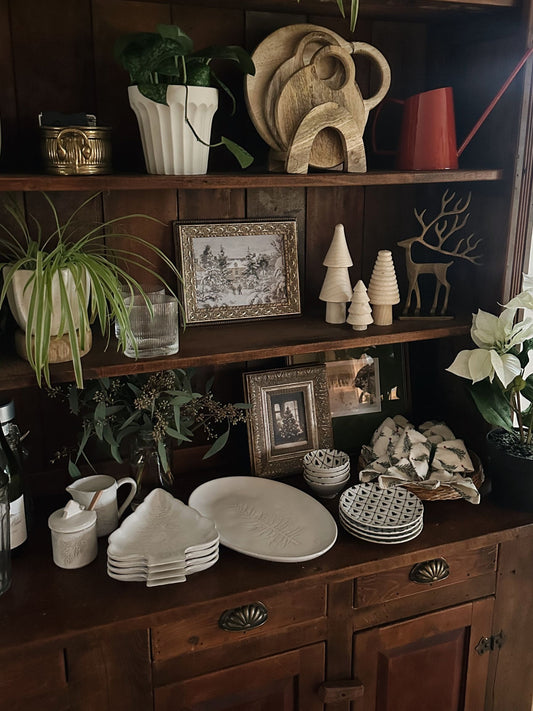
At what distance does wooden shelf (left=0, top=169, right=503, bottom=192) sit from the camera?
47.4 inches

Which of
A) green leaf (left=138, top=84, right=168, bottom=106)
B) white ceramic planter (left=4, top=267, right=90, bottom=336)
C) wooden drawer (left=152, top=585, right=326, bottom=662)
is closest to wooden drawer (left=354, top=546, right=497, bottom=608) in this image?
wooden drawer (left=152, top=585, right=326, bottom=662)

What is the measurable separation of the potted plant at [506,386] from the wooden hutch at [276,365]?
0.08m

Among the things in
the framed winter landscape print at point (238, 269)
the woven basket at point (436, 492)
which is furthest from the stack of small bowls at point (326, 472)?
the framed winter landscape print at point (238, 269)

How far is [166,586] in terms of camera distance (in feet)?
4.34

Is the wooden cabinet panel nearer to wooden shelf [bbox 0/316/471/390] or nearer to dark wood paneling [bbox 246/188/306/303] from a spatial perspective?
wooden shelf [bbox 0/316/471/390]

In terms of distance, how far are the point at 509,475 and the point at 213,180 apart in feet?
2.99

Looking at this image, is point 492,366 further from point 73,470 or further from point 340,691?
point 73,470

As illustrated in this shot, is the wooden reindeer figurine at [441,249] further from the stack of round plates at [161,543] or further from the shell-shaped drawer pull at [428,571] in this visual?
the stack of round plates at [161,543]

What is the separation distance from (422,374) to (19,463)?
1.06 metres

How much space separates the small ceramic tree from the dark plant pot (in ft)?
1.58

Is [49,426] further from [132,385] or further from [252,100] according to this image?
[252,100]

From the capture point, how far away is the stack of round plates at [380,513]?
1.43 meters

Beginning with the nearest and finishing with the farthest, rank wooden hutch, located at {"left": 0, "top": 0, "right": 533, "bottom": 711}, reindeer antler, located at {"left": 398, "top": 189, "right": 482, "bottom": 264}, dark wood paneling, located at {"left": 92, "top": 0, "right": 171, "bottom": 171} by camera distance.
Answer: wooden hutch, located at {"left": 0, "top": 0, "right": 533, "bottom": 711} → dark wood paneling, located at {"left": 92, "top": 0, "right": 171, "bottom": 171} → reindeer antler, located at {"left": 398, "top": 189, "right": 482, "bottom": 264}

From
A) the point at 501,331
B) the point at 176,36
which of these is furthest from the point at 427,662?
the point at 176,36
